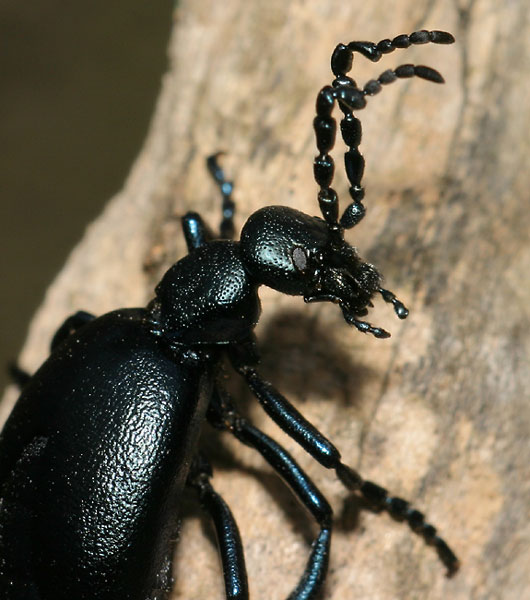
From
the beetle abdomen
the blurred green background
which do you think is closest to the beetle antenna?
the beetle abdomen

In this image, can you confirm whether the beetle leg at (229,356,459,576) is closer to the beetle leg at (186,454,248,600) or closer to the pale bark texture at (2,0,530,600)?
the pale bark texture at (2,0,530,600)

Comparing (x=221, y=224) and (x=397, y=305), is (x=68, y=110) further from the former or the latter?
(x=397, y=305)

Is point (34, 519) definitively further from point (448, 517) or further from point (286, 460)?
point (448, 517)

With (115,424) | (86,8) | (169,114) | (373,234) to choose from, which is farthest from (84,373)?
(86,8)

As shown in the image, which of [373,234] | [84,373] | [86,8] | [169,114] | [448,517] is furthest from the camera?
[86,8]

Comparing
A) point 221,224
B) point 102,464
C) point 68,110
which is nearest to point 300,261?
point 221,224
